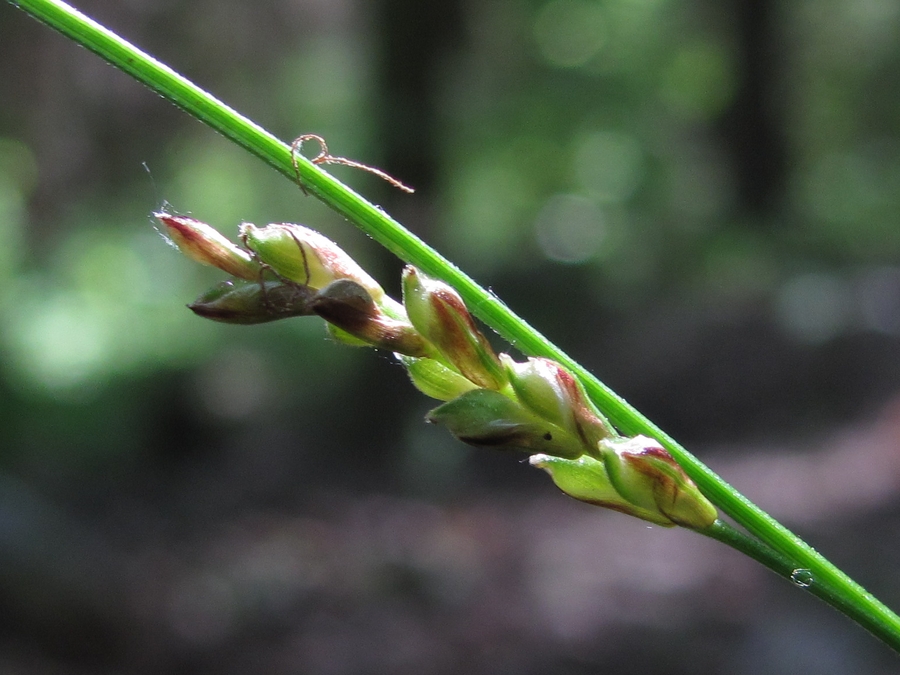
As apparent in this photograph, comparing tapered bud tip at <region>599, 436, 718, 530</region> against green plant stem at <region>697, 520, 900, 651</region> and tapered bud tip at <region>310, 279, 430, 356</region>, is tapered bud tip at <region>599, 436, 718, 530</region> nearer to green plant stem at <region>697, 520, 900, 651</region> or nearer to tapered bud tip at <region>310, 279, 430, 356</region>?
green plant stem at <region>697, 520, 900, 651</region>

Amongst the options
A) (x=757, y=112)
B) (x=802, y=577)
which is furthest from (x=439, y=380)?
(x=757, y=112)

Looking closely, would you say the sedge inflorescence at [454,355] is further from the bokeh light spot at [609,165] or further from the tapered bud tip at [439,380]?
the bokeh light spot at [609,165]

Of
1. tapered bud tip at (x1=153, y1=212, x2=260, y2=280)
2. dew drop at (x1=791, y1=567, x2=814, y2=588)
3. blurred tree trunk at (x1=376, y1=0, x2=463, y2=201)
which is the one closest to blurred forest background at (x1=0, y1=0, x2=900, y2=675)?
blurred tree trunk at (x1=376, y1=0, x2=463, y2=201)

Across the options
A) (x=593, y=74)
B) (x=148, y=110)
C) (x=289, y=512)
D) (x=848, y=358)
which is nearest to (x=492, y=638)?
(x=289, y=512)

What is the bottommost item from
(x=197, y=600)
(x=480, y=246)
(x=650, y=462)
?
(x=650, y=462)

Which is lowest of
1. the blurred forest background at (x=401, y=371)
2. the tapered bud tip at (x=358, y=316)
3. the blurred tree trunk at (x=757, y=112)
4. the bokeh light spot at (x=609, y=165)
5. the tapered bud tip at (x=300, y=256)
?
the tapered bud tip at (x=358, y=316)

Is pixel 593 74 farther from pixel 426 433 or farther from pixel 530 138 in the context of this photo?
pixel 426 433

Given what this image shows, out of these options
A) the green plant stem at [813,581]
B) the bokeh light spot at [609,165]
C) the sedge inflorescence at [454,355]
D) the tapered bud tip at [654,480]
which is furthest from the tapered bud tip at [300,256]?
the bokeh light spot at [609,165]
